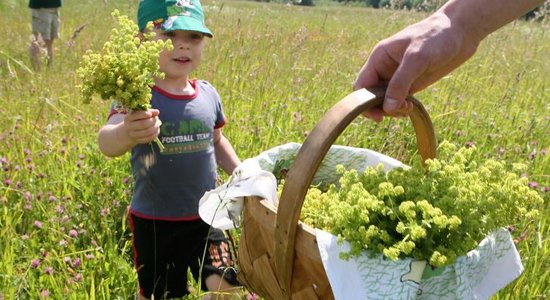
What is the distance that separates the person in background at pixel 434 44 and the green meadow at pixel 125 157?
805 millimetres

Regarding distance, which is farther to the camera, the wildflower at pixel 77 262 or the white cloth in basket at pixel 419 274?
the wildflower at pixel 77 262

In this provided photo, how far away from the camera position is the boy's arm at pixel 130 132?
1.41 meters

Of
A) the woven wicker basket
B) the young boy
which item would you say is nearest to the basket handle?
the woven wicker basket

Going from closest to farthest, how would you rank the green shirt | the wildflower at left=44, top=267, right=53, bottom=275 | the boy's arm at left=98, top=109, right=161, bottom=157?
the boy's arm at left=98, top=109, right=161, bottom=157
the wildflower at left=44, top=267, right=53, bottom=275
the green shirt

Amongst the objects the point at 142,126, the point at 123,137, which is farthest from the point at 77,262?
the point at 142,126

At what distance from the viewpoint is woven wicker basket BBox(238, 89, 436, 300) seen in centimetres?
108

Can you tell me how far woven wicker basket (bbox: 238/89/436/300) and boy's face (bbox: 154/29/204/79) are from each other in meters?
0.73

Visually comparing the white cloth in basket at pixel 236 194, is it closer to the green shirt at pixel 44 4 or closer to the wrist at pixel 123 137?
the wrist at pixel 123 137

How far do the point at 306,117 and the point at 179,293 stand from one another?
4.43 ft

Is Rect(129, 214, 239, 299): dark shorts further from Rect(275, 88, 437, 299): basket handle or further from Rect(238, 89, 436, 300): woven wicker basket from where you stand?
Rect(275, 88, 437, 299): basket handle

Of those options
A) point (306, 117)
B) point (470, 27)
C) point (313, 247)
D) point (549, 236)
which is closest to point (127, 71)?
point (313, 247)

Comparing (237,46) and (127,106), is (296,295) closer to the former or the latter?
(127,106)

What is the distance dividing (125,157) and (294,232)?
1.65 meters

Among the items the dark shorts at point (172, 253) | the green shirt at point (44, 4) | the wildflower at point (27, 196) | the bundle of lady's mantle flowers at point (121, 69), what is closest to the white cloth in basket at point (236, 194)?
the bundle of lady's mantle flowers at point (121, 69)
